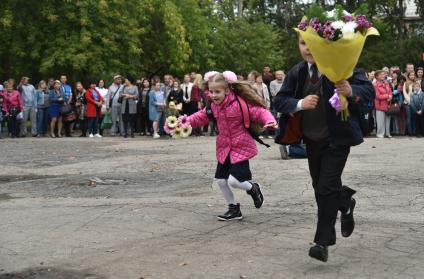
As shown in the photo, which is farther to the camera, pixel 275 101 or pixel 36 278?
pixel 275 101

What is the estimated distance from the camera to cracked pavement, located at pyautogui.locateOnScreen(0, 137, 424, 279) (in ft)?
20.1

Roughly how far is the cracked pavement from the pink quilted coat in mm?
712

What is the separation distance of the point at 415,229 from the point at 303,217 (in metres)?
1.25

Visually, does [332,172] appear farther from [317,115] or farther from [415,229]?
[415,229]

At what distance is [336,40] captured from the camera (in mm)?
5711

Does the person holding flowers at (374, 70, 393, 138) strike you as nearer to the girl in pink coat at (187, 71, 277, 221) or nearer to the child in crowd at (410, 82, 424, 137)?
the child in crowd at (410, 82, 424, 137)

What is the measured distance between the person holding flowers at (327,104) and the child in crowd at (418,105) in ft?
51.0

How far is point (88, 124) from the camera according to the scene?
964 inches

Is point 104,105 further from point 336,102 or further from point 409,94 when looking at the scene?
point 336,102

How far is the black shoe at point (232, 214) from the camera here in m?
8.21

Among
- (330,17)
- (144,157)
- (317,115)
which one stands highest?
(330,17)

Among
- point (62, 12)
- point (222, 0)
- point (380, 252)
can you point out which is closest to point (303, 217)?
point (380, 252)

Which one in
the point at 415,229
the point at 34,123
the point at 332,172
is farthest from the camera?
the point at 34,123

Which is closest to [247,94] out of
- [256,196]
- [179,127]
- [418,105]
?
[179,127]
